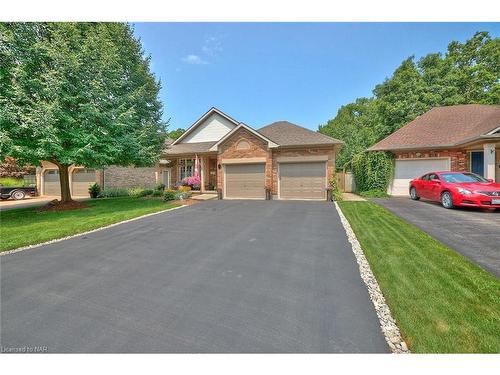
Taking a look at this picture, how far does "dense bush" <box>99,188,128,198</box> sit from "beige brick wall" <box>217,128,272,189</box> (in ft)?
28.2

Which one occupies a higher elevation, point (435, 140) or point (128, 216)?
point (435, 140)

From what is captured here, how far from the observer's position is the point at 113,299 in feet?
10.2

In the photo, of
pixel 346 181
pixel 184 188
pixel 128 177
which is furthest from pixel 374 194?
pixel 128 177

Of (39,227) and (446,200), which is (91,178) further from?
(446,200)

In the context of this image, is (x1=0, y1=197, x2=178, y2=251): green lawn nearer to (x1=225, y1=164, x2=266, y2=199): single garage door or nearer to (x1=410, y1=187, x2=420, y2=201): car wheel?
(x1=225, y1=164, x2=266, y2=199): single garage door

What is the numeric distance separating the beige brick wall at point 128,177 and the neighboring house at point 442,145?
56.9 feet

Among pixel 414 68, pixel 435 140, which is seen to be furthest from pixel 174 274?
pixel 414 68

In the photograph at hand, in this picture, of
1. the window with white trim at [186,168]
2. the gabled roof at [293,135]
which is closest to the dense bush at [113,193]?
the window with white trim at [186,168]

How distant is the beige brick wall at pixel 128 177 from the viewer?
18.4 m

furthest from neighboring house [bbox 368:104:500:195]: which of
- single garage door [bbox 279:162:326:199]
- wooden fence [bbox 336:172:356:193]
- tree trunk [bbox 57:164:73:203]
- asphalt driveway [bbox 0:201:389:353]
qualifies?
tree trunk [bbox 57:164:73:203]

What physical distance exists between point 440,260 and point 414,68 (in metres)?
28.5
